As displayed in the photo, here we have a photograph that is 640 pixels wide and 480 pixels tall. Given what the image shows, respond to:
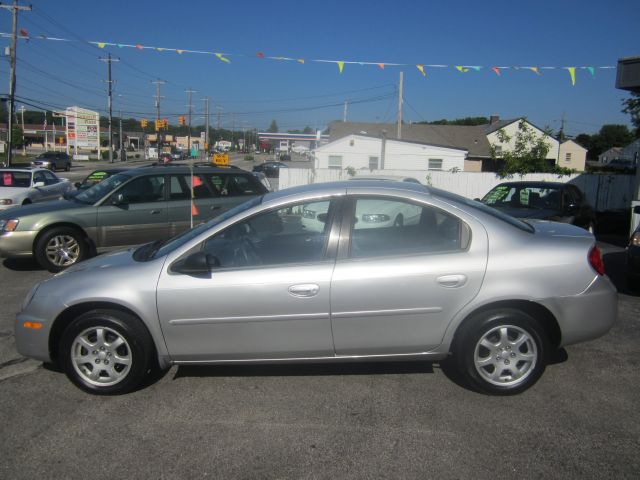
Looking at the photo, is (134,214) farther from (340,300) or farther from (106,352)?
(340,300)

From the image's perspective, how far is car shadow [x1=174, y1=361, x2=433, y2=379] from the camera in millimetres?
4242

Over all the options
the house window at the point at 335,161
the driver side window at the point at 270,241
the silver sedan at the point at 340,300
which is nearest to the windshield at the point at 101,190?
the silver sedan at the point at 340,300

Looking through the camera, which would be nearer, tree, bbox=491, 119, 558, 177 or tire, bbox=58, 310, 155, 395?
tire, bbox=58, 310, 155, 395

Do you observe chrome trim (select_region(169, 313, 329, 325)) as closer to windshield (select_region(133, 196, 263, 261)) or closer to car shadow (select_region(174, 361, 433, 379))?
windshield (select_region(133, 196, 263, 261))

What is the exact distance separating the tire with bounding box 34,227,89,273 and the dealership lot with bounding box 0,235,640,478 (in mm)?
3623

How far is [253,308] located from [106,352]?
1174 mm

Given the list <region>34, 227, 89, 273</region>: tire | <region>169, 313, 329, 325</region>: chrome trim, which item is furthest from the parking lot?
<region>34, 227, 89, 273</region>: tire

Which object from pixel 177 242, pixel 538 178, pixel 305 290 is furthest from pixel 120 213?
pixel 538 178

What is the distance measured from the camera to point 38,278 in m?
7.66

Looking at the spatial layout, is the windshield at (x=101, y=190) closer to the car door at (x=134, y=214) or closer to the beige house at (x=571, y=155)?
the car door at (x=134, y=214)

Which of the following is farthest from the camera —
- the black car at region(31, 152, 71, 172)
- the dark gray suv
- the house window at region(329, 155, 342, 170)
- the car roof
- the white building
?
the black car at region(31, 152, 71, 172)

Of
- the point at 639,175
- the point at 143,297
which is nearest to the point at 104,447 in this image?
the point at 143,297

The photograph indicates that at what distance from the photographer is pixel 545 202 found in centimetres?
974

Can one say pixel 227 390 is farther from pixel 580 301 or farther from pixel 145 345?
pixel 580 301
